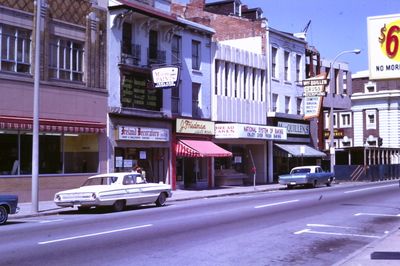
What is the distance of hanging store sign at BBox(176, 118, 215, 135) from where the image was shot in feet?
110

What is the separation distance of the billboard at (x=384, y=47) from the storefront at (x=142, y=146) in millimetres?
20616

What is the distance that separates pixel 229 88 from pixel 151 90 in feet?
29.2

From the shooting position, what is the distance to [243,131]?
37375 millimetres

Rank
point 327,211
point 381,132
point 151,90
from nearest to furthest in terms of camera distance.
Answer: point 327,211
point 151,90
point 381,132

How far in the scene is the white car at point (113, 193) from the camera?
20141 mm

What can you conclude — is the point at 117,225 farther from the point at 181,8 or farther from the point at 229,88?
the point at 181,8

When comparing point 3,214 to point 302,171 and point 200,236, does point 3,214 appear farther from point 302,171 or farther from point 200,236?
point 302,171

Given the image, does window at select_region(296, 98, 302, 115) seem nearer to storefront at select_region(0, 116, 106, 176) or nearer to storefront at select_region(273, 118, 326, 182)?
storefront at select_region(273, 118, 326, 182)

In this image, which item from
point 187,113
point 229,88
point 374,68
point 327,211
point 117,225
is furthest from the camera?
point 229,88

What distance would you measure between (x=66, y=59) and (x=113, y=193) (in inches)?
359

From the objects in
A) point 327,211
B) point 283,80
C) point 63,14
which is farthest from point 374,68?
point 283,80

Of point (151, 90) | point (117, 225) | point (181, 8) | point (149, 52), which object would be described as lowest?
point (117, 225)

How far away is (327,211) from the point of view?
19.4 m

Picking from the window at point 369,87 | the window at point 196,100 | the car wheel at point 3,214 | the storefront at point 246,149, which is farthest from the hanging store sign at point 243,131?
the window at point 369,87
